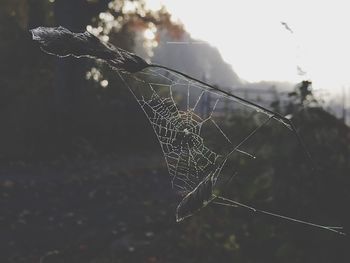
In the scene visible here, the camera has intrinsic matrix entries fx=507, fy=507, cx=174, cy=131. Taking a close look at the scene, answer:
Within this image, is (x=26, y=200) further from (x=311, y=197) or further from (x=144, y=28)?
(x=144, y=28)

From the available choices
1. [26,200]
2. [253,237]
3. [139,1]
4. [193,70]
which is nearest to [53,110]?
[26,200]

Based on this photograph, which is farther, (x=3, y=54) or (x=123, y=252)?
(x=3, y=54)

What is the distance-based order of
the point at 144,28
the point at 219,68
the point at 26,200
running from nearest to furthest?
the point at 26,200 < the point at 144,28 < the point at 219,68

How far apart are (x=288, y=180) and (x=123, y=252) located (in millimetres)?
2090

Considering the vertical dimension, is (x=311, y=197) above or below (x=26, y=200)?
above

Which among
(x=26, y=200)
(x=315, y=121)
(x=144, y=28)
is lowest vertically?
(x=26, y=200)

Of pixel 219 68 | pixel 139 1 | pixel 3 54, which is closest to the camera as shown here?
pixel 3 54

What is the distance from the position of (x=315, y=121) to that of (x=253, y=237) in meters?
0.81

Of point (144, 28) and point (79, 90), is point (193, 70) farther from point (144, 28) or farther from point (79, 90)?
point (79, 90)

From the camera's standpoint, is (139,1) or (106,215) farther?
(139,1)

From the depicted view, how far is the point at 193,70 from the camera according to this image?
60.9 m

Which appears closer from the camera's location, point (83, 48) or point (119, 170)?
point (83, 48)

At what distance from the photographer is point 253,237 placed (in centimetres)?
315

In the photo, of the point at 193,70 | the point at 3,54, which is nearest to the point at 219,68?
the point at 193,70
